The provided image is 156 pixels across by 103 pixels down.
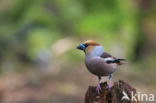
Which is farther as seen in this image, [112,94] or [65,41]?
[65,41]

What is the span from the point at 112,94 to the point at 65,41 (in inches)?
363

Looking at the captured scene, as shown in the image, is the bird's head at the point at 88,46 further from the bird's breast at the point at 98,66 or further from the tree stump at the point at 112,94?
the tree stump at the point at 112,94

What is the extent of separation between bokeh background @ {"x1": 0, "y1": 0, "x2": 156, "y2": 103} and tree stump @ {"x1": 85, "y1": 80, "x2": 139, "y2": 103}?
5.23 metres

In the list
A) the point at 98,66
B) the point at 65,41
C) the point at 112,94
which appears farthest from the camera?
the point at 65,41

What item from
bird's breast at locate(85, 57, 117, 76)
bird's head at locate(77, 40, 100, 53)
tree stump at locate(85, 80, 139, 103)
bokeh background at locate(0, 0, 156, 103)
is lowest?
tree stump at locate(85, 80, 139, 103)

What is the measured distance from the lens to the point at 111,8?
15609 millimetres

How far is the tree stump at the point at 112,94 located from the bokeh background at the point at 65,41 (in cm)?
523

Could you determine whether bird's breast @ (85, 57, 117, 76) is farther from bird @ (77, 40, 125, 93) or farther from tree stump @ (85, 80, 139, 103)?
tree stump @ (85, 80, 139, 103)

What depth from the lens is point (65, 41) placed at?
1412 cm

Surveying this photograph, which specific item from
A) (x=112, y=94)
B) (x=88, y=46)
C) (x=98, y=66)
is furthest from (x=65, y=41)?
(x=98, y=66)

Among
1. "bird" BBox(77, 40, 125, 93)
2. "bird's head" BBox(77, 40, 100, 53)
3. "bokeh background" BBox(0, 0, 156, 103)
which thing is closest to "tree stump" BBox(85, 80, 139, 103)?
"bird" BBox(77, 40, 125, 93)

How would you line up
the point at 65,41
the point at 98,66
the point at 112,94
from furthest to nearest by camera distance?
the point at 65,41
the point at 112,94
the point at 98,66

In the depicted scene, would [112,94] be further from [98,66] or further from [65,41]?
[65,41]

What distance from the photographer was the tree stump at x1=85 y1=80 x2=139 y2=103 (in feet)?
16.1
